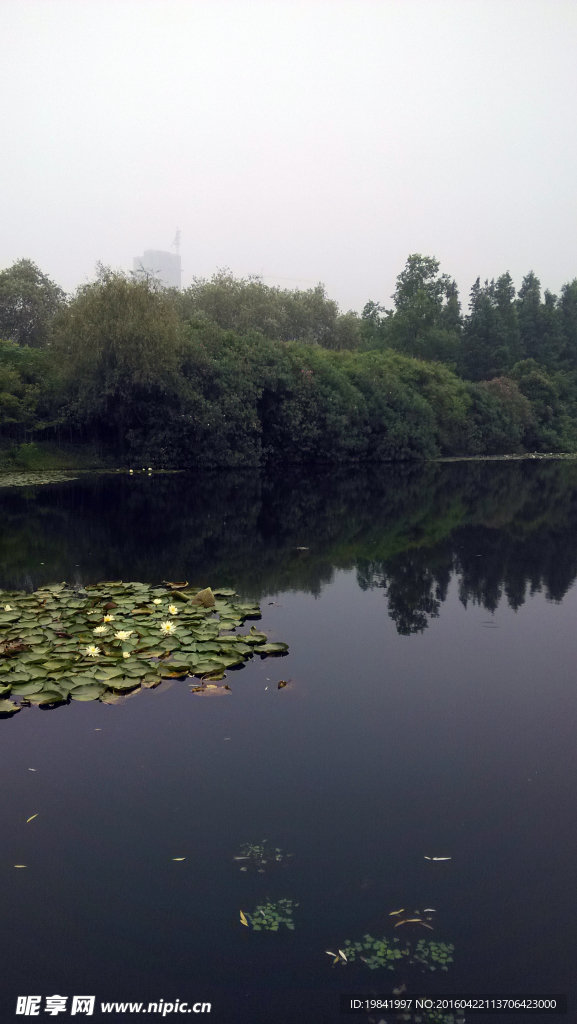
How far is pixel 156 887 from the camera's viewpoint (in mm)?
3967

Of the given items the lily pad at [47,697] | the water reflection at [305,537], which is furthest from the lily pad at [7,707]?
the water reflection at [305,537]

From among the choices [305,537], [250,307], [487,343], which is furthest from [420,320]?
[305,537]

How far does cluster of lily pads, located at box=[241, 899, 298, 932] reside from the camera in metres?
3.69

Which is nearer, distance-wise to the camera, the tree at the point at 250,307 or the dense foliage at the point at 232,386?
the dense foliage at the point at 232,386

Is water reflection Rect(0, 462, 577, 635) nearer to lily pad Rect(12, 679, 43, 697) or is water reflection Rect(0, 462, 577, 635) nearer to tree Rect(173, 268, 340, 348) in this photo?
lily pad Rect(12, 679, 43, 697)

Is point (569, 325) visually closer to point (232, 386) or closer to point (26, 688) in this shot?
point (232, 386)

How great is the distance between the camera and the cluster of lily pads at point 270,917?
3686 millimetres

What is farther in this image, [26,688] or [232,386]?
[232,386]

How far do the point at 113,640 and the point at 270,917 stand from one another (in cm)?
427

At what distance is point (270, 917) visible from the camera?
3754 millimetres

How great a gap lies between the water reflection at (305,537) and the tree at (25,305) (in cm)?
2031

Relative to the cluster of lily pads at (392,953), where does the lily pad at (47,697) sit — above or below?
above

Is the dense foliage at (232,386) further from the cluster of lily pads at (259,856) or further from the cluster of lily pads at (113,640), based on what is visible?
the cluster of lily pads at (259,856)

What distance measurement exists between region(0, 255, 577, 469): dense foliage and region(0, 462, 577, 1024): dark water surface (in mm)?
19263
